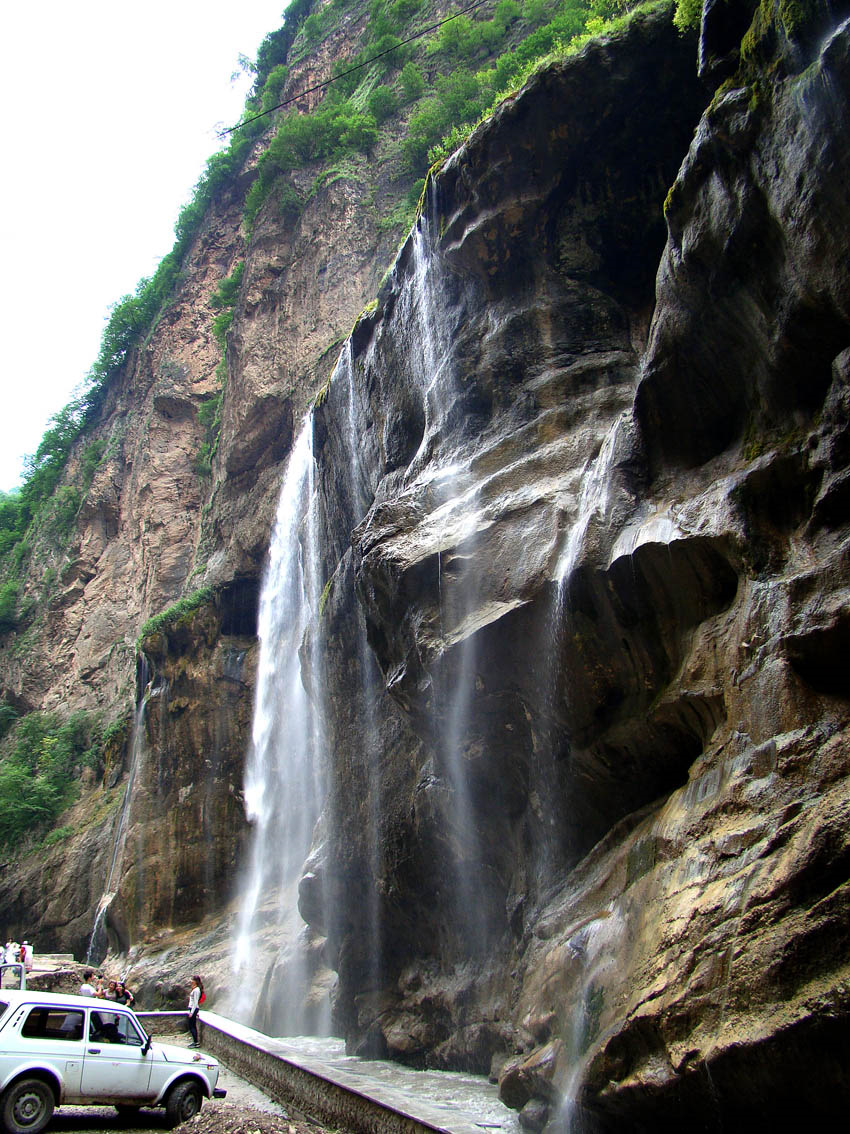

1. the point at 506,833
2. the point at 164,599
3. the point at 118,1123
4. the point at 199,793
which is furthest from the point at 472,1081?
the point at 164,599

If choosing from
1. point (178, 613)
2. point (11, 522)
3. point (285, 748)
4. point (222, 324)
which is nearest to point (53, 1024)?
point (285, 748)

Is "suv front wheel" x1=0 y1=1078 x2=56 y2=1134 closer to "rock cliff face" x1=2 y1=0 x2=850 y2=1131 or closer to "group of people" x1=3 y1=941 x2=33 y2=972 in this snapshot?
"rock cliff face" x1=2 y1=0 x2=850 y2=1131

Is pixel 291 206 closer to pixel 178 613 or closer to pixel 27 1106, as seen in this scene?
pixel 178 613

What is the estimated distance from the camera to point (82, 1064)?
779cm

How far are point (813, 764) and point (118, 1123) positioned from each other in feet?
25.6

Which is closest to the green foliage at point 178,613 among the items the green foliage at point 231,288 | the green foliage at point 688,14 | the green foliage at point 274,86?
the green foliage at point 231,288

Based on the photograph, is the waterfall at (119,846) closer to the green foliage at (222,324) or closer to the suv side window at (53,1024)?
Result: the suv side window at (53,1024)

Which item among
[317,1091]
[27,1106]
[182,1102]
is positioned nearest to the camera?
[27,1106]

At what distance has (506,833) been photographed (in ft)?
37.3

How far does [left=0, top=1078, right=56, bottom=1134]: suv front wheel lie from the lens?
706 cm

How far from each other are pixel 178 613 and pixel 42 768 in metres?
12.5

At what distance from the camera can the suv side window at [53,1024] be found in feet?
24.7

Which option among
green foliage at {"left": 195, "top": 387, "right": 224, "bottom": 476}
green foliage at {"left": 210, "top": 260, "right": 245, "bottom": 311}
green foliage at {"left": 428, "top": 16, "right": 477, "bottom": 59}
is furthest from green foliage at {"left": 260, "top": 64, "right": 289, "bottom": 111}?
green foliage at {"left": 195, "top": 387, "right": 224, "bottom": 476}

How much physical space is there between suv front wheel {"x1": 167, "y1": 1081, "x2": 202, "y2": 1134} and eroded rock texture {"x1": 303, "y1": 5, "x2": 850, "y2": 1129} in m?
3.38
